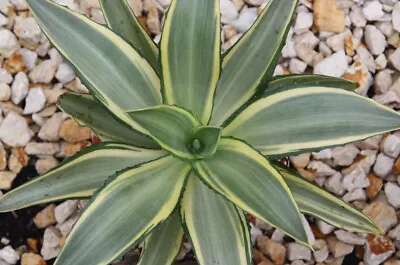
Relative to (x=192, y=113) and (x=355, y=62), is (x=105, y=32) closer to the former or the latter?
(x=192, y=113)

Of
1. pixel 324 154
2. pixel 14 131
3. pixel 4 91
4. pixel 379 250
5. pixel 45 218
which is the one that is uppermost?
pixel 4 91

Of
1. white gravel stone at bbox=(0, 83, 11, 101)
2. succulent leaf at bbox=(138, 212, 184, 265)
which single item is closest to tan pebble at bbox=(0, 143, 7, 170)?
white gravel stone at bbox=(0, 83, 11, 101)

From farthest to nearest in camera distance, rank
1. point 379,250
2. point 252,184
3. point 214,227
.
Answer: point 379,250, point 214,227, point 252,184

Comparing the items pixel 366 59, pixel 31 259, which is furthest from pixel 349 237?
pixel 31 259

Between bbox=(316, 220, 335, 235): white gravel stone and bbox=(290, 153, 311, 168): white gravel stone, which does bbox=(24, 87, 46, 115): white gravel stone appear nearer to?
bbox=(290, 153, 311, 168): white gravel stone

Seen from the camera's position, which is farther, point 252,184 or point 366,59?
point 366,59

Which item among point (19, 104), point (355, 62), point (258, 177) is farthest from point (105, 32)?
point (355, 62)

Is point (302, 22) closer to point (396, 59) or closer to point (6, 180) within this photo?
point (396, 59)

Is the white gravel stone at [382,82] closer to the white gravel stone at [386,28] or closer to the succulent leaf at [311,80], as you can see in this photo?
the white gravel stone at [386,28]
